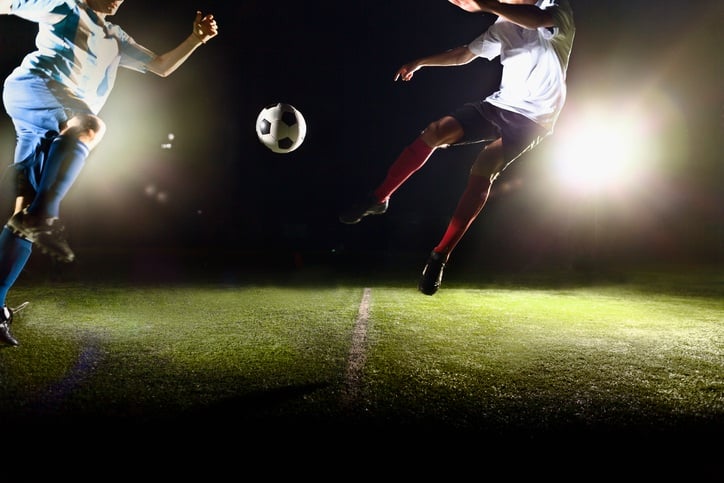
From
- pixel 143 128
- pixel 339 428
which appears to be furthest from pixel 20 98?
pixel 143 128

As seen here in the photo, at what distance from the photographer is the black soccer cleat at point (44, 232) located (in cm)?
255

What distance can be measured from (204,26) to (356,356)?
267 centimetres

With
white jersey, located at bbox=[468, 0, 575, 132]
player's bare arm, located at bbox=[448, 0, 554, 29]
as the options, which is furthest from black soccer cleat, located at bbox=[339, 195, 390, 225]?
player's bare arm, located at bbox=[448, 0, 554, 29]

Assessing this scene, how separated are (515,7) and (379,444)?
219cm

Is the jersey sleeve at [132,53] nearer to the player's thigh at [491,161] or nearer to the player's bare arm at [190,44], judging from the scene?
the player's bare arm at [190,44]

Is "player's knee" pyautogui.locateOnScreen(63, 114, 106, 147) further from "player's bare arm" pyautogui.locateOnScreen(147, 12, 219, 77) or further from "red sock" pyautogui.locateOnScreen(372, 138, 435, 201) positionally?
"red sock" pyautogui.locateOnScreen(372, 138, 435, 201)

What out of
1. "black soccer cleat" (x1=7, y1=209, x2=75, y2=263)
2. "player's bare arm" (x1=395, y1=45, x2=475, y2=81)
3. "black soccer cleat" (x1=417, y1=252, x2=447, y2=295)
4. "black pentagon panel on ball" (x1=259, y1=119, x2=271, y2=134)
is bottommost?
"black soccer cleat" (x1=7, y1=209, x2=75, y2=263)

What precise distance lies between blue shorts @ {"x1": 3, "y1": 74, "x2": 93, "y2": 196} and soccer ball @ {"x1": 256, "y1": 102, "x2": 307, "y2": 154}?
1411 millimetres

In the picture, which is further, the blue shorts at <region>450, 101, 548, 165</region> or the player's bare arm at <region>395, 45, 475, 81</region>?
the player's bare arm at <region>395, 45, 475, 81</region>

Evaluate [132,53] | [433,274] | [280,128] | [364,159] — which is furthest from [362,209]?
[364,159]

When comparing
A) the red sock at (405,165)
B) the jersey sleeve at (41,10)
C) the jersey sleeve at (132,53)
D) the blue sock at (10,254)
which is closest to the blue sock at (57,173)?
the blue sock at (10,254)

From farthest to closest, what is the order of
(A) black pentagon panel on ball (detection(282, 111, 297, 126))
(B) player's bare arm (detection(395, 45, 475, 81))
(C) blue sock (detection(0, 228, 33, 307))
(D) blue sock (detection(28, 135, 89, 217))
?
(A) black pentagon panel on ball (detection(282, 111, 297, 126)) < (B) player's bare arm (detection(395, 45, 475, 81)) < (C) blue sock (detection(0, 228, 33, 307)) < (D) blue sock (detection(28, 135, 89, 217))

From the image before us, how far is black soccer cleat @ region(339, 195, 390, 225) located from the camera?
A: 9.27 ft

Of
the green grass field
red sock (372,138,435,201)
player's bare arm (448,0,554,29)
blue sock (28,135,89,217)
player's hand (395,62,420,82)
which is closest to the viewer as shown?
the green grass field
